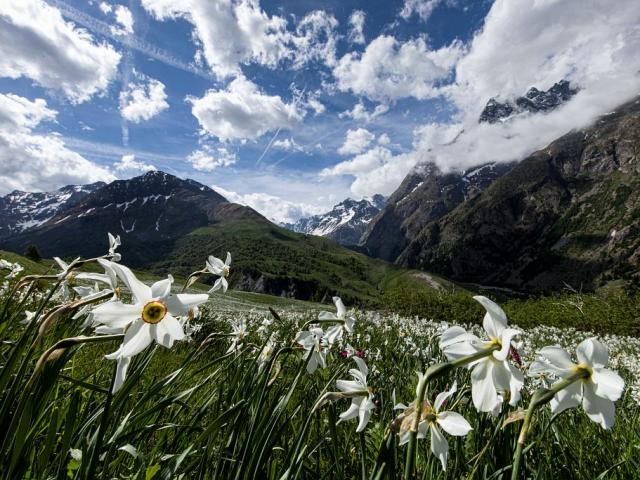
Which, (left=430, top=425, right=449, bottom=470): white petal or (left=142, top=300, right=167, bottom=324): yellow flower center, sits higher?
(left=142, top=300, right=167, bottom=324): yellow flower center

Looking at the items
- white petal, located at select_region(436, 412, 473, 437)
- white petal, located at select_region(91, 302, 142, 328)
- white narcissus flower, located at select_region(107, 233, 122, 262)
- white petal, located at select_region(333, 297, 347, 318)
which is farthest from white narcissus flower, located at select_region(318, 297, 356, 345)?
white narcissus flower, located at select_region(107, 233, 122, 262)

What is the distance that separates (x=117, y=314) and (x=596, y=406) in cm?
160

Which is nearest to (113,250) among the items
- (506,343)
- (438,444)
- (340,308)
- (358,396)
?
(340,308)

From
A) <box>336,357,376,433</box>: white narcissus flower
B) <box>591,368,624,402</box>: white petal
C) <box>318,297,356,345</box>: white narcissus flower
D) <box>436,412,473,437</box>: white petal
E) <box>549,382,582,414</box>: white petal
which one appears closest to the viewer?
<box>591,368,624,402</box>: white petal

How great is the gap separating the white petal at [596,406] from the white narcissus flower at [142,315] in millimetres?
1320

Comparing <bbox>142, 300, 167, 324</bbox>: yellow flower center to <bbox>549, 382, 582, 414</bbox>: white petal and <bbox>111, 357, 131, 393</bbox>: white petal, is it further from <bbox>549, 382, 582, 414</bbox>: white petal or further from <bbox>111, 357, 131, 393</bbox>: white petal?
<bbox>549, 382, 582, 414</bbox>: white petal

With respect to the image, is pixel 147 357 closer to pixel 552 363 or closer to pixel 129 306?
pixel 129 306

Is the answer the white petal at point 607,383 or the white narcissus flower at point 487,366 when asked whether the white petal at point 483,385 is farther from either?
the white petal at point 607,383

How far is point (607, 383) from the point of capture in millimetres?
1185

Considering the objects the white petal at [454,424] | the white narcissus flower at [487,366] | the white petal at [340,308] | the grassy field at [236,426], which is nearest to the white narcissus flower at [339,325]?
the white petal at [340,308]

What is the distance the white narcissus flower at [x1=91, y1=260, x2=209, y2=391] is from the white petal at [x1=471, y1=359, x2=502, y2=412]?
39.5 inches

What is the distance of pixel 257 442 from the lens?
179cm

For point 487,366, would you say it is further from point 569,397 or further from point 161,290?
point 161,290

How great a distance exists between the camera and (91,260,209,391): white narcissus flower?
127 centimetres
